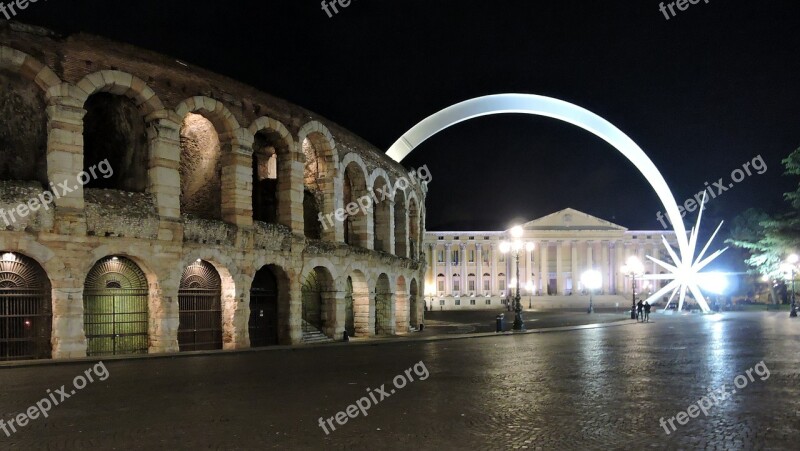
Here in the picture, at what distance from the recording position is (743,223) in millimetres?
74875

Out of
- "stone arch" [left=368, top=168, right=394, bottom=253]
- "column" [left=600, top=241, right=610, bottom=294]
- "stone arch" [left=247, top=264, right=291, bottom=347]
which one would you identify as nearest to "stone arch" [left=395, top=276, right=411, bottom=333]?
"stone arch" [left=368, top=168, right=394, bottom=253]

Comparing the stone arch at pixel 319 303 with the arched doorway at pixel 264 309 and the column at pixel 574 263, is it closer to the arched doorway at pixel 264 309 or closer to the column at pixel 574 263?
the arched doorway at pixel 264 309

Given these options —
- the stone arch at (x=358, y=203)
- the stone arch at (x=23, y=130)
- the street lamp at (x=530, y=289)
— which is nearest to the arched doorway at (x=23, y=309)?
the stone arch at (x=23, y=130)

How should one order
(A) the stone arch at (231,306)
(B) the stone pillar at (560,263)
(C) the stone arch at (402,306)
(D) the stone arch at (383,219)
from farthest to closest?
(B) the stone pillar at (560,263), (C) the stone arch at (402,306), (D) the stone arch at (383,219), (A) the stone arch at (231,306)

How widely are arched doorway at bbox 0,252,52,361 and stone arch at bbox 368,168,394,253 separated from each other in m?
19.9

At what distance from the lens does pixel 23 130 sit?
22.7 metres

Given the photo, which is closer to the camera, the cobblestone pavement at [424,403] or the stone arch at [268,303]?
the cobblestone pavement at [424,403]

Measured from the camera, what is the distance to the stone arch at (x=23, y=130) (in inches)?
877

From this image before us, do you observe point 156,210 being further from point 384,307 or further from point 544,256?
point 544,256

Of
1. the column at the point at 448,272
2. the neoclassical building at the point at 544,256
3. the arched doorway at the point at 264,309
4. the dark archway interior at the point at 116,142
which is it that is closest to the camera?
the dark archway interior at the point at 116,142

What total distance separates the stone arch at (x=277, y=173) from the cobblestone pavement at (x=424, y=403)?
8791 mm

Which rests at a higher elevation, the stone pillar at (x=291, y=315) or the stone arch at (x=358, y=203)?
the stone arch at (x=358, y=203)

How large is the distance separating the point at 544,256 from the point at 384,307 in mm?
82270

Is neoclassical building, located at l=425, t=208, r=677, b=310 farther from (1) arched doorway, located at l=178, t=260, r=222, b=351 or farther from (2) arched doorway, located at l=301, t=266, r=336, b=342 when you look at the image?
(1) arched doorway, located at l=178, t=260, r=222, b=351
